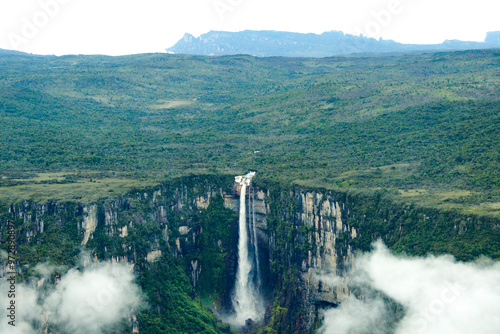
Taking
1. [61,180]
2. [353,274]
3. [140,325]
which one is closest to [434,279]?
Answer: [353,274]

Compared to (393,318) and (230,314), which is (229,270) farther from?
(393,318)

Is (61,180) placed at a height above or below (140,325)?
above

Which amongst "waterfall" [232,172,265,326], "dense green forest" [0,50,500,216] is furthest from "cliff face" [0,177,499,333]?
"dense green forest" [0,50,500,216]

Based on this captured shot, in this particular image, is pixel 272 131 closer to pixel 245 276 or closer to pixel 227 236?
pixel 227 236

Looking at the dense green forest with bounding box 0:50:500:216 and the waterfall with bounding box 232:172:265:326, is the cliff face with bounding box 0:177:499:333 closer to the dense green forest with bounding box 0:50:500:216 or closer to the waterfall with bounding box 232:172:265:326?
the waterfall with bounding box 232:172:265:326

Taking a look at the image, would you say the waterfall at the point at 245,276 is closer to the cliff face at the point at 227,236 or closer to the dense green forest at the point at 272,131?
the cliff face at the point at 227,236
